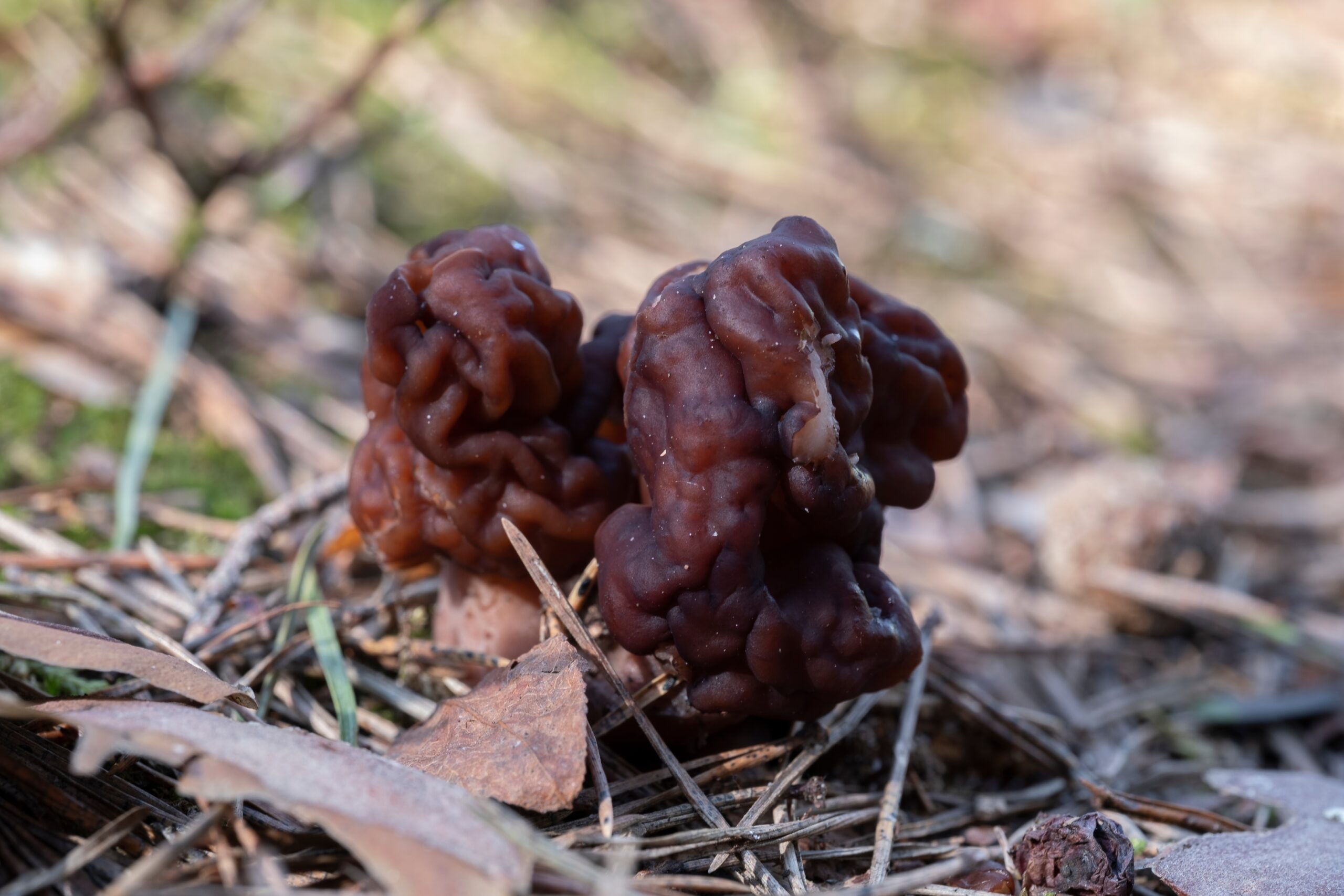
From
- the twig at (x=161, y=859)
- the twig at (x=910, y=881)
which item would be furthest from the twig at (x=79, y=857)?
the twig at (x=910, y=881)

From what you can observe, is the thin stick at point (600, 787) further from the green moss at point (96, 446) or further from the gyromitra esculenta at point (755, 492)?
the green moss at point (96, 446)

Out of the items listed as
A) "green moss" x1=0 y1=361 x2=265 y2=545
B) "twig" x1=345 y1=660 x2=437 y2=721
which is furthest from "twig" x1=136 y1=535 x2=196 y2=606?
"twig" x1=345 y1=660 x2=437 y2=721

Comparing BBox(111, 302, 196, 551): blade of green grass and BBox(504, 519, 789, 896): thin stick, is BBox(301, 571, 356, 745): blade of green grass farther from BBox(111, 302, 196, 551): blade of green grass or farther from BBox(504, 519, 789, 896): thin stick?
BBox(111, 302, 196, 551): blade of green grass

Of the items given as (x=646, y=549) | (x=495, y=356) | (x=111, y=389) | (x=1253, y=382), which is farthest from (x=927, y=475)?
(x=1253, y=382)

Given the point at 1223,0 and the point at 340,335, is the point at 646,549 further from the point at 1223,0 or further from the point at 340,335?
the point at 1223,0

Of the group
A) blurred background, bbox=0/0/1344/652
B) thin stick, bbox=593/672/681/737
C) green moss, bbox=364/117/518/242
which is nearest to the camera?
thin stick, bbox=593/672/681/737

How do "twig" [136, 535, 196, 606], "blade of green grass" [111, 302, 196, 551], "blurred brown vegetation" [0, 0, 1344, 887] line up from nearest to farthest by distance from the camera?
"twig" [136, 535, 196, 606] < "blade of green grass" [111, 302, 196, 551] < "blurred brown vegetation" [0, 0, 1344, 887]
